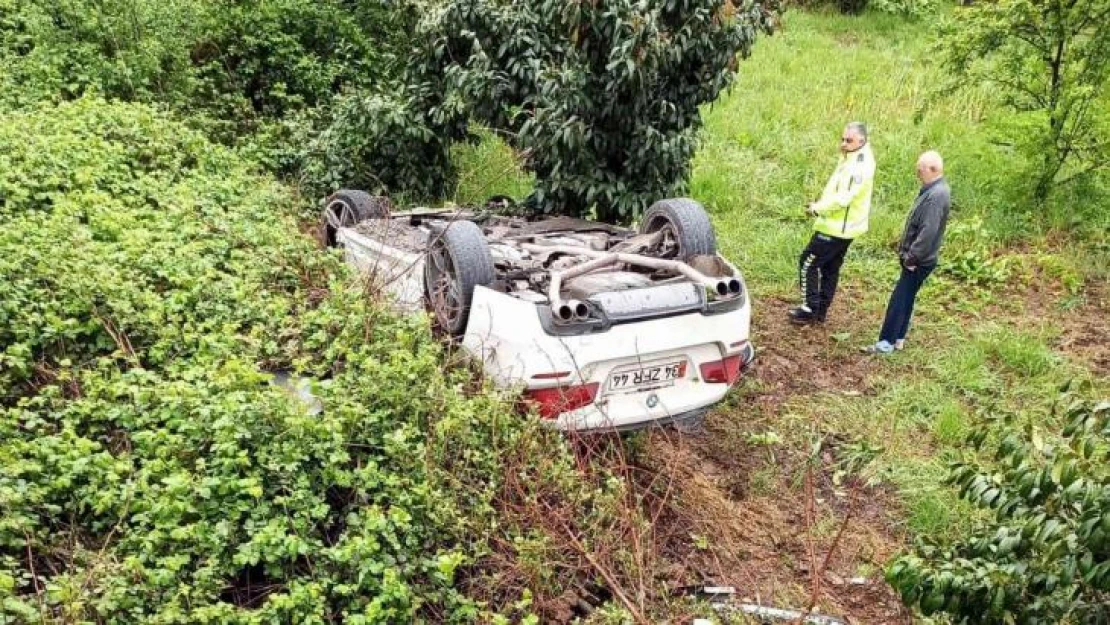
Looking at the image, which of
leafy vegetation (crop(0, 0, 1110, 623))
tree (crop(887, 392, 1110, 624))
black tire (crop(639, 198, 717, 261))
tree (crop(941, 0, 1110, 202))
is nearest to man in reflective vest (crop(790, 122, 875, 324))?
leafy vegetation (crop(0, 0, 1110, 623))

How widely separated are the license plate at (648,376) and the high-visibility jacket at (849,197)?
9.35ft

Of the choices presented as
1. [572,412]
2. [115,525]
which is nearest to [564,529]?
[572,412]

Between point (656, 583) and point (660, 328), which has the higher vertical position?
point (660, 328)

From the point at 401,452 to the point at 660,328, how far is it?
1393mm

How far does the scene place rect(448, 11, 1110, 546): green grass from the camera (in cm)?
570

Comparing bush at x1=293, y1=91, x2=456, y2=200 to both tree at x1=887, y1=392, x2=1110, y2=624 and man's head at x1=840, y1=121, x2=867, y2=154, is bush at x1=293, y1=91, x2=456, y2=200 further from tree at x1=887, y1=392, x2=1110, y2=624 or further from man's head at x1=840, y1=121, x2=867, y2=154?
tree at x1=887, y1=392, x2=1110, y2=624

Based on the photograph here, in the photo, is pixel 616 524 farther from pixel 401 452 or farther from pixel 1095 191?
pixel 1095 191

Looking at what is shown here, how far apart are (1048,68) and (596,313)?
6911 mm

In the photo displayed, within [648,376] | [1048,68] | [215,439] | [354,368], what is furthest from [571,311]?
[1048,68]

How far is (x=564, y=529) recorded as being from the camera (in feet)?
12.7

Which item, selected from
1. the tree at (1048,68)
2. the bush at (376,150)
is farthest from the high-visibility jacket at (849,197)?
the bush at (376,150)

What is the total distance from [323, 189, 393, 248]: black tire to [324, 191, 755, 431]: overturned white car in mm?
1018

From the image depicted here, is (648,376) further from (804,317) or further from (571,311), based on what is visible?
(804,317)

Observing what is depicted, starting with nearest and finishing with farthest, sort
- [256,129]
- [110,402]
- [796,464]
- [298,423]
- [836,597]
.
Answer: [298,423]
[110,402]
[836,597]
[796,464]
[256,129]
